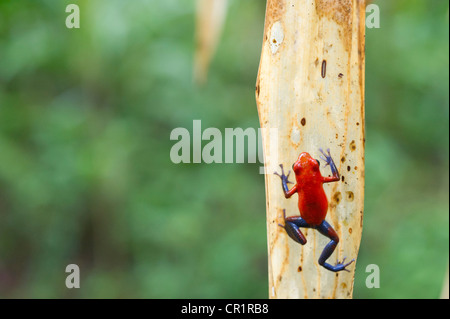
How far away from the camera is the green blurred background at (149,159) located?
2102 mm

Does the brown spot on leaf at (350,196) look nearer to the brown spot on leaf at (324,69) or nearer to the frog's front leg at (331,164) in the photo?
the frog's front leg at (331,164)

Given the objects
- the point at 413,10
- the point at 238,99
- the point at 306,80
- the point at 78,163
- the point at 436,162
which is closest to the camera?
the point at 306,80

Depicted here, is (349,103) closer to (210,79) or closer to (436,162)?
(210,79)

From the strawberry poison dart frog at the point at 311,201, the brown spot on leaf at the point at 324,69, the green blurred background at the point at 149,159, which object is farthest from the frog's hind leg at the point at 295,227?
the green blurred background at the point at 149,159

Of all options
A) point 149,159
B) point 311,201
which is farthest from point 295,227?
point 149,159

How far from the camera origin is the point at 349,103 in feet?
2.26

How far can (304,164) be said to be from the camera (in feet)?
2.25

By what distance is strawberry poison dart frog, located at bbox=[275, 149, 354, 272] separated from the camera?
682mm

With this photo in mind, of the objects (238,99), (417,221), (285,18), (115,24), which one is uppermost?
(115,24)

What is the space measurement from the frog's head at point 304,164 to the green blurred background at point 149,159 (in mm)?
1475

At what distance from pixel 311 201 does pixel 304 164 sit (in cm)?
5

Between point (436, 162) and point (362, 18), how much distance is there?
2.12m

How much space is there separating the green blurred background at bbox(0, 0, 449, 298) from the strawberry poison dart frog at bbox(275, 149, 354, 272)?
1.42m

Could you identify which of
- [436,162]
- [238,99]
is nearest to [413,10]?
[238,99]
